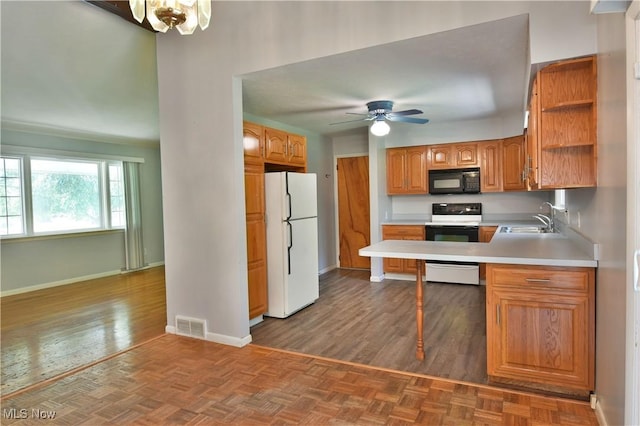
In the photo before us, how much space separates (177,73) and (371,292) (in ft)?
11.6

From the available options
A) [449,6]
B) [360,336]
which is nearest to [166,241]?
[360,336]

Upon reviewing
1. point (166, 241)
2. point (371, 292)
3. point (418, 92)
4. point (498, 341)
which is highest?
point (418, 92)

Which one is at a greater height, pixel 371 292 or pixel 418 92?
pixel 418 92

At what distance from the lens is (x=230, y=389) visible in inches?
98.9

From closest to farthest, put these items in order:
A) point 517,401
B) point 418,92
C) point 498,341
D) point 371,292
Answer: point 517,401 → point 498,341 → point 418,92 → point 371,292

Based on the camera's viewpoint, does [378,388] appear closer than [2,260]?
Yes

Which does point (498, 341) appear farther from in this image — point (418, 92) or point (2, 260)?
point (2, 260)

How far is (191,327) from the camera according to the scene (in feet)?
11.4

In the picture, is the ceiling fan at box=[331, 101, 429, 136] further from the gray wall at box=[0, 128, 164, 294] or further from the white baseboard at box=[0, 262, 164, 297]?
the white baseboard at box=[0, 262, 164, 297]

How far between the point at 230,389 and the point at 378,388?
1.00 metres

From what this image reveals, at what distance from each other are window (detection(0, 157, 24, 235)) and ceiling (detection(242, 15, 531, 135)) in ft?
12.3

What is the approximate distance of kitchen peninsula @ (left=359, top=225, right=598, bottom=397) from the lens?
7.28ft

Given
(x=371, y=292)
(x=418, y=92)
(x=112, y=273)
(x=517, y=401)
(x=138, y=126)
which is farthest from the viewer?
(x=112, y=273)

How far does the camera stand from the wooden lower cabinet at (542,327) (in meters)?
2.22
